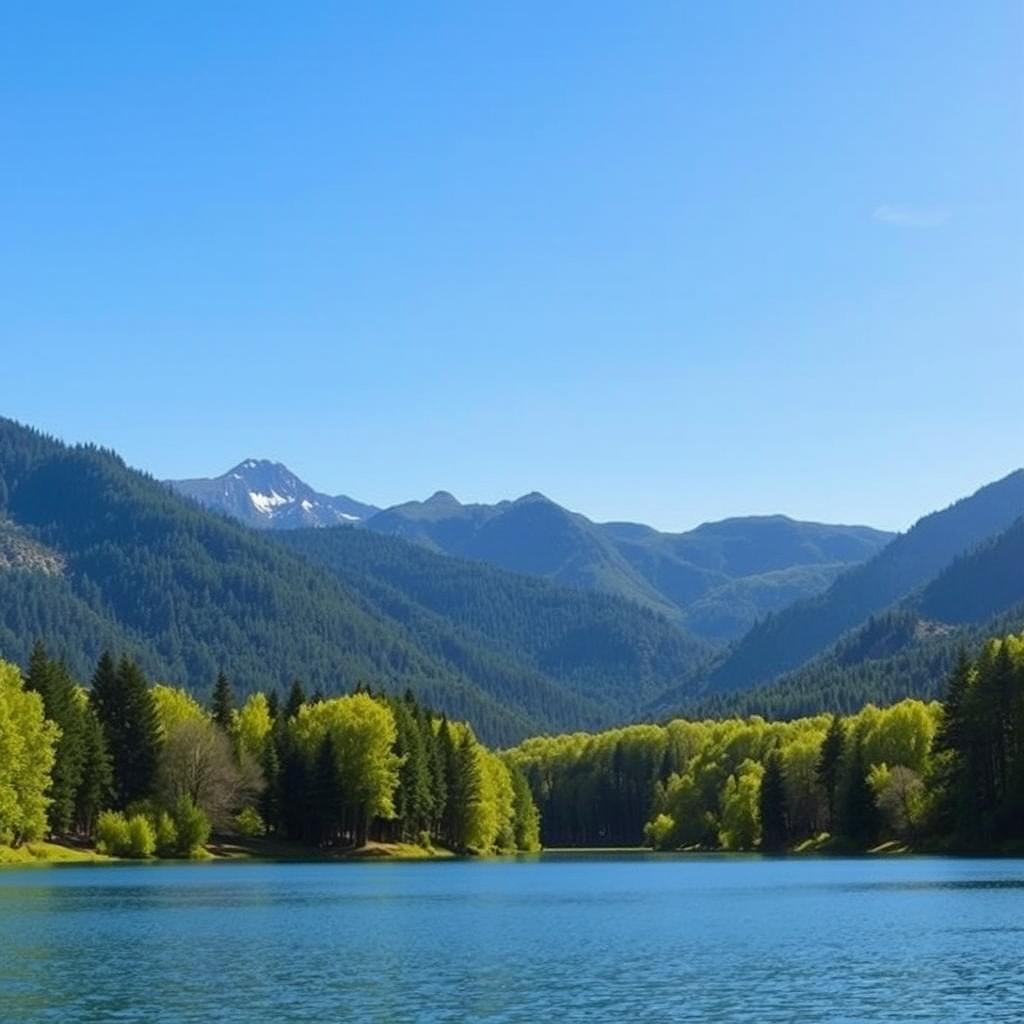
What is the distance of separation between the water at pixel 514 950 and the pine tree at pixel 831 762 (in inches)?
2392

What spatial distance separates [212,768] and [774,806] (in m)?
65.5

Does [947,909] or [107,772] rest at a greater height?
[107,772]

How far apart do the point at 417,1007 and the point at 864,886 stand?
186ft

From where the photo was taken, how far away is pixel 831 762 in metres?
170

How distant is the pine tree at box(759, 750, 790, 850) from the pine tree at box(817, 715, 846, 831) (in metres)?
4.57

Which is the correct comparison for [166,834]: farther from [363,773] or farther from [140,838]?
[363,773]

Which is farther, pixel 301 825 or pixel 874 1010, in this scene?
pixel 301 825

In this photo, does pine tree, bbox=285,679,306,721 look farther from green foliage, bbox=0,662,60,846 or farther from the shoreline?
green foliage, bbox=0,662,60,846

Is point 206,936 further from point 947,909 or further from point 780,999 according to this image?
point 947,909

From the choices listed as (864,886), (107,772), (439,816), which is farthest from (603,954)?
(439,816)

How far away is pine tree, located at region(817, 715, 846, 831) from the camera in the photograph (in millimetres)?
166500

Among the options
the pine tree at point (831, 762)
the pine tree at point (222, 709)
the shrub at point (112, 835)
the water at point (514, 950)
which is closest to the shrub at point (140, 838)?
the shrub at point (112, 835)

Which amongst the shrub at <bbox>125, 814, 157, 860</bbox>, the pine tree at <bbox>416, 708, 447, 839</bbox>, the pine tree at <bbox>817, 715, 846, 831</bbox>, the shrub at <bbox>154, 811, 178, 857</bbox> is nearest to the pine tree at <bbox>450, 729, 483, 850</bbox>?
the pine tree at <bbox>416, 708, 447, 839</bbox>

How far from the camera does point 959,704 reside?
137250 millimetres
